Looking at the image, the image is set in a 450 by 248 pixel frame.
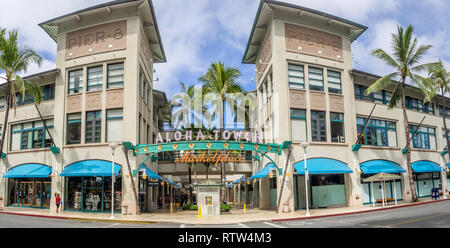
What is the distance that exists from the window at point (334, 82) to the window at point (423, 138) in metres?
11.1

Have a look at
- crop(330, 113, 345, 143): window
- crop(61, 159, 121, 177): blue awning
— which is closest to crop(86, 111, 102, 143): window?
crop(61, 159, 121, 177): blue awning

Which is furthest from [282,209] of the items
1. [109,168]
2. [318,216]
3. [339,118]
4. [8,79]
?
[8,79]

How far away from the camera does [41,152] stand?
29.9 metres

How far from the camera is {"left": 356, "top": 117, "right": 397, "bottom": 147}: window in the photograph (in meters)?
32.0

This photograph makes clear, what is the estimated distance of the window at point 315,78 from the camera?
1198 inches

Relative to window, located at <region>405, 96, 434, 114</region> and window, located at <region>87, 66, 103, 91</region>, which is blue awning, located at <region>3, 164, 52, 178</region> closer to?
window, located at <region>87, 66, 103, 91</region>

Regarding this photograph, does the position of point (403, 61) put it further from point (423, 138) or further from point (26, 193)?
point (26, 193)

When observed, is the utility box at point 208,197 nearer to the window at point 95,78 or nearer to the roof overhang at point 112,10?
the window at point 95,78

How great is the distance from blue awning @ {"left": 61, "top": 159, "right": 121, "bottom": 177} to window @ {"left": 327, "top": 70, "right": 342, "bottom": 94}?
18871 millimetres

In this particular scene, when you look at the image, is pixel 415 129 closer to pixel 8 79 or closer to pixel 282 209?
pixel 282 209

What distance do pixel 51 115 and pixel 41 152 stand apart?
320 cm

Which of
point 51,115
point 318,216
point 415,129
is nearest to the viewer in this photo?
Result: point 318,216

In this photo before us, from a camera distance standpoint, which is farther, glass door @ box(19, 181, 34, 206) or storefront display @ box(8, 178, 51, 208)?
glass door @ box(19, 181, 34, 206)

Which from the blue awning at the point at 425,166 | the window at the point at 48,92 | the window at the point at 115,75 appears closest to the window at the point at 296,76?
the window at the point at 115,75
